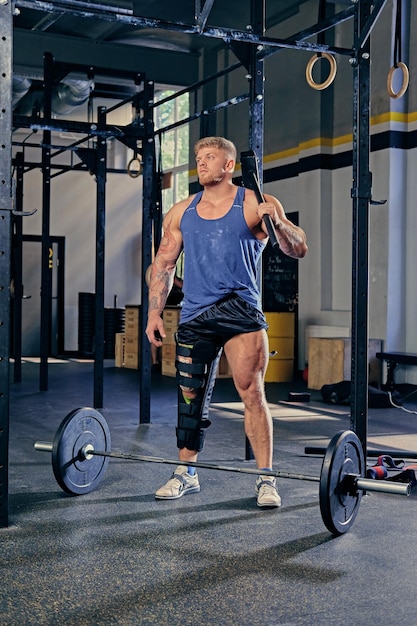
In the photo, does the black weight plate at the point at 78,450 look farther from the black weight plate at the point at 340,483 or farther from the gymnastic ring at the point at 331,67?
the gymnastic ring at the point at 331,67

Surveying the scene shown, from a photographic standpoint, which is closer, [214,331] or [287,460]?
[214,331]

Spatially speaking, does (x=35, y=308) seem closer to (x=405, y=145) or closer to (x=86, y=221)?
(x=86, y=221)

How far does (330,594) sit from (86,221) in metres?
11.6

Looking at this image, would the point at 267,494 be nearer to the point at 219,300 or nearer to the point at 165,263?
the point at 219,300

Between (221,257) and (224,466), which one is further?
(221,257)

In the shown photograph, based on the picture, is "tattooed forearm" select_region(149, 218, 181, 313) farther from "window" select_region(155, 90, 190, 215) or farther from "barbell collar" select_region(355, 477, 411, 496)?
"window" select_region(155, 90, 190, 215)

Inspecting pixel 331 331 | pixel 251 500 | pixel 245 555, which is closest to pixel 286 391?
pixel 331 331

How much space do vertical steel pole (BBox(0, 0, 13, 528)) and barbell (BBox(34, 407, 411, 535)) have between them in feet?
1.31

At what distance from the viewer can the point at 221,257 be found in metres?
3.32

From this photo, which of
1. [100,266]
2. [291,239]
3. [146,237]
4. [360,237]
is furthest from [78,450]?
[100,266]

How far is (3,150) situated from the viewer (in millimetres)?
2945

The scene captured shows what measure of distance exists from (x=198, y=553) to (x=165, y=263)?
Result: 1.32 meters

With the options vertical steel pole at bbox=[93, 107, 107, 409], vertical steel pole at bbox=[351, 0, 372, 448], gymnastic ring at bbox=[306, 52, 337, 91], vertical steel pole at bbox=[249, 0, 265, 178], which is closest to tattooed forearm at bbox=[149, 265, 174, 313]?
vertical steel pole at bbox=[351, 0, 372, 448]

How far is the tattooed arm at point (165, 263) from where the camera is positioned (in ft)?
11.4
